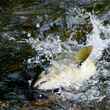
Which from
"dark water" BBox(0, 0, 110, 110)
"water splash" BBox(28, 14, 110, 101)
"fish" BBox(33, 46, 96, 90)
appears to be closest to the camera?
"dark water" BBox(0, 0, 110, 110)

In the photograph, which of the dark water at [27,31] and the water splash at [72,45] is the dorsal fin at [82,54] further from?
the dark water at [27,31]

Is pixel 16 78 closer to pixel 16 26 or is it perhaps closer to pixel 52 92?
pixel 52 92

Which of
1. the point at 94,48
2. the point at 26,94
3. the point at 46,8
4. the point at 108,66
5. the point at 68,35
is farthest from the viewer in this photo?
the point at 46,8

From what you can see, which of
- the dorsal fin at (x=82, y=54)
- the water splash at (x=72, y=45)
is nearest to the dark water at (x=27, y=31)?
the water splash at (x=72, y=45)

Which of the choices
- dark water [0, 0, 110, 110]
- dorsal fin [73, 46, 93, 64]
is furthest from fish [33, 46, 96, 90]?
dark water [0, 0, 110, 110]

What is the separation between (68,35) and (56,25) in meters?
0.34

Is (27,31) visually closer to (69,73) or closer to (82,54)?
(82,54)

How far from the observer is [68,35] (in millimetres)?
5367

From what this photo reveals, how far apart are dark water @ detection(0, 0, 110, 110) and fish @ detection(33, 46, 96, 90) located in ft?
0.39

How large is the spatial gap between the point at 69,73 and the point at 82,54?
16.0 inches

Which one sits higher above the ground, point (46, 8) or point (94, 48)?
point (46, 8)

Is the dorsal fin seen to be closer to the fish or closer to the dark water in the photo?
the fish

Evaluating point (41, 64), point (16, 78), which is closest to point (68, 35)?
point (41, 64)

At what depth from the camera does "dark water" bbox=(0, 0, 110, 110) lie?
167 inches
